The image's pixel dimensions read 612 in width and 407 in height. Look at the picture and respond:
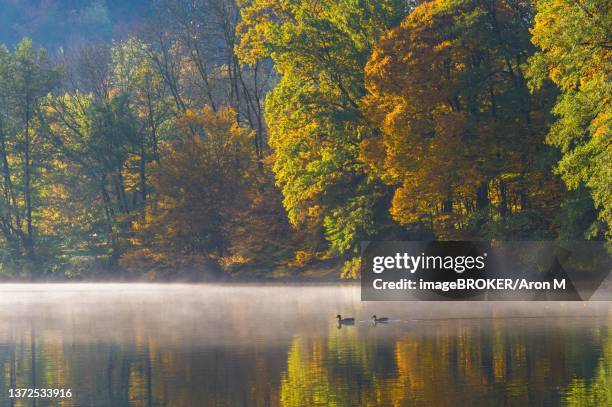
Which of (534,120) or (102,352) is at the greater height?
(534,120)

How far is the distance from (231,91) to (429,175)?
3701 cm

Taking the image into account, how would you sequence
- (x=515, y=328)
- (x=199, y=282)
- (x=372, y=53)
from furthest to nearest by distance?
(x=199, y=282)
(x=372, y=53)
(x=515, y=328)

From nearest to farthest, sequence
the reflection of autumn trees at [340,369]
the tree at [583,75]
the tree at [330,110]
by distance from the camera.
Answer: the reflection of autumn trees at [340,369] < the tree at [583,75] < the tree at [330,110]

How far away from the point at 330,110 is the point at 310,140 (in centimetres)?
254

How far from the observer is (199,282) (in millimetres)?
87375

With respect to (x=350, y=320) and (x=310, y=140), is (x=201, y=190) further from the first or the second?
(x=350, y=320)

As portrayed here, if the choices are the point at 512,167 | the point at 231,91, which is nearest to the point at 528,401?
the point at 512,167

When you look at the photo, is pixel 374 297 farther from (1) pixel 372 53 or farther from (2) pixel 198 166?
(2) pixel 198 166

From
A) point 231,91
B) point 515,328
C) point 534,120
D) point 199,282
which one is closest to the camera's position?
point 515,328

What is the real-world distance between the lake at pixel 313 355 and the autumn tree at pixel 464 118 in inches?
357

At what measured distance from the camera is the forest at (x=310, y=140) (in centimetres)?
5744

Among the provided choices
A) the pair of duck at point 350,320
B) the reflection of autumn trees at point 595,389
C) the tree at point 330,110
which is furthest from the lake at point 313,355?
the tree at point 330,110

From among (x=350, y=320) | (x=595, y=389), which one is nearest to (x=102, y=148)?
(x=350, y=320)

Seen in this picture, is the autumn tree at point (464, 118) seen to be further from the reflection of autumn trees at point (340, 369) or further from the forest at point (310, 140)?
the reflection of autumn trees at point (340, 369)
